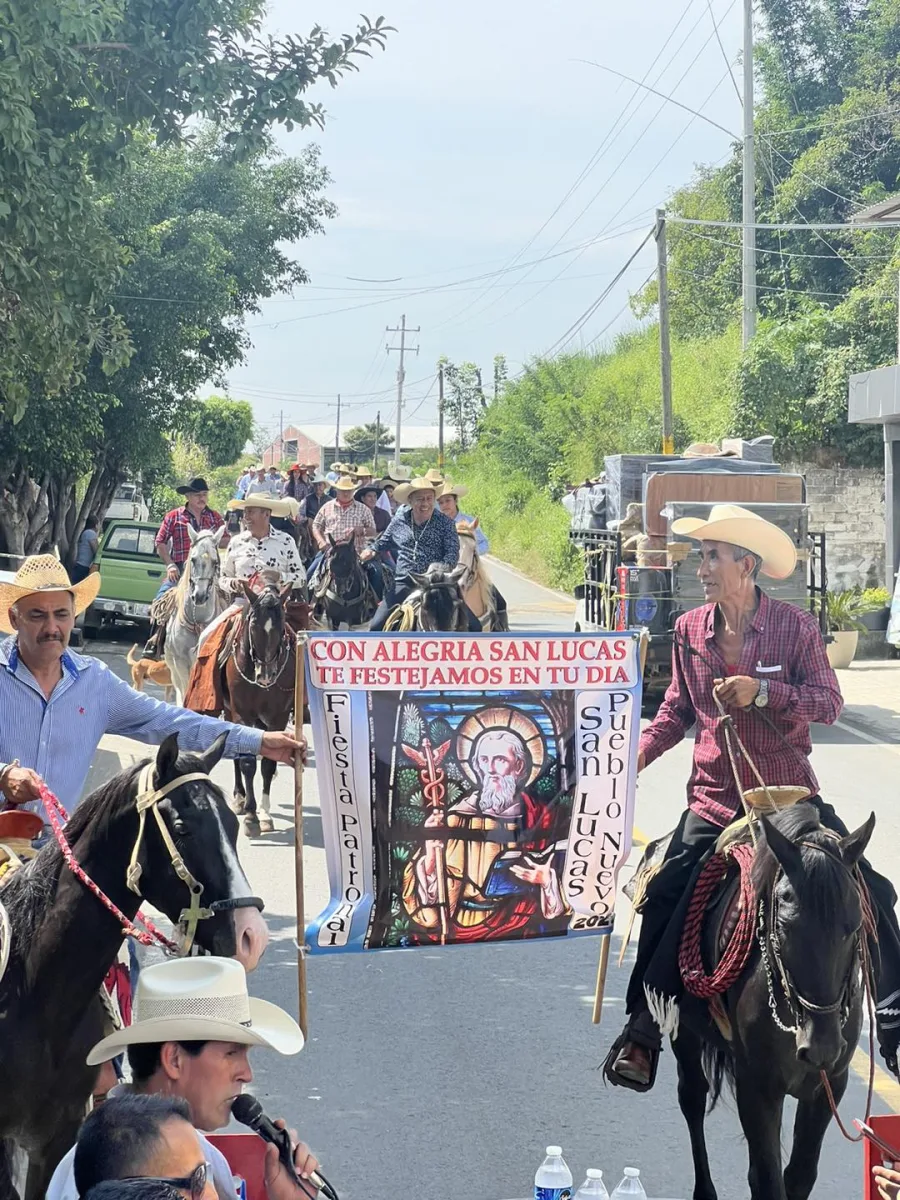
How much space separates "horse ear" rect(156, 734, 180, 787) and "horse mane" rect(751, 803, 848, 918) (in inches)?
76.1

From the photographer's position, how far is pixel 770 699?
5465 millimetres

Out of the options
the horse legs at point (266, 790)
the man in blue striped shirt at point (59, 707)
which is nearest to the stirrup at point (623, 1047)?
the man in blue striped shirt at point (59, 707)

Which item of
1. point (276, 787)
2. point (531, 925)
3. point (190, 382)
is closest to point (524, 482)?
point (190, 382)

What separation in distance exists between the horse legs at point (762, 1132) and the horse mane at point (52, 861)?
227 cm

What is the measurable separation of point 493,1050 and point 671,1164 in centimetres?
145

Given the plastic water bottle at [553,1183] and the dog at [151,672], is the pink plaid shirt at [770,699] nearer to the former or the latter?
the plastic water bottle at [553,1183]

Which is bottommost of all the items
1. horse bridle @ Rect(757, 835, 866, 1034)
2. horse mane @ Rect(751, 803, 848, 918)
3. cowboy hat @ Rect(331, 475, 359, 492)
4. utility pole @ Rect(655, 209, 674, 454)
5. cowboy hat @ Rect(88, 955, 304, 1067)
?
horse bridle @ Rect(757, 835, 866, 1034)

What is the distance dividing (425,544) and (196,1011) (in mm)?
11034

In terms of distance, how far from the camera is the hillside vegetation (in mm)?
44406

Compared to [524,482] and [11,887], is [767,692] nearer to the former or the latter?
[11,887]

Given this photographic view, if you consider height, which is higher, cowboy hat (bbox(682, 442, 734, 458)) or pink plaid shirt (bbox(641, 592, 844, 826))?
cowboy hat (bbox(682, 442, 734, 458))

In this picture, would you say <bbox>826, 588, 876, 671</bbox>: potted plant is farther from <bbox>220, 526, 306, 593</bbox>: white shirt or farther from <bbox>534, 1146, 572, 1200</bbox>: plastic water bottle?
<bbox>534, 1146, 572, 1200</bbox>: plastic water bottle

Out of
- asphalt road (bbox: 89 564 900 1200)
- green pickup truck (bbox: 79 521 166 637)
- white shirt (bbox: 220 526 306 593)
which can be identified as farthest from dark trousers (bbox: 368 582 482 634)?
green pickup truck (bbox: 79 521 166 637)

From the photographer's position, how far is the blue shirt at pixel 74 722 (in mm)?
5117
